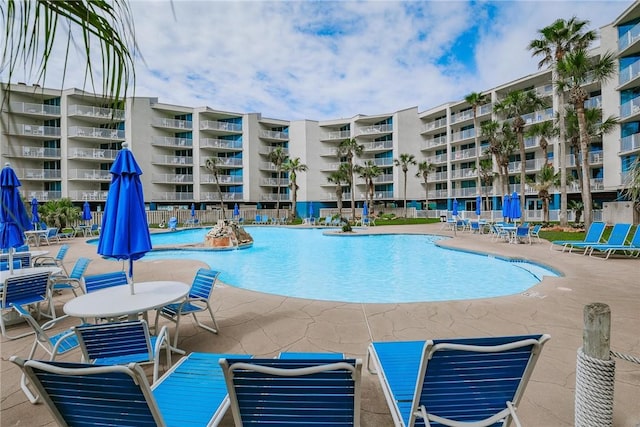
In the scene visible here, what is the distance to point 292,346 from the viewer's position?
13.0 ft

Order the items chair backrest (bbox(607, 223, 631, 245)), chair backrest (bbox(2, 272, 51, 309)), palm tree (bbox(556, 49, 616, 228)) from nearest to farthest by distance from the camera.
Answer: chair backrest (bbox(2, 272, 51, 309))
chair backrest (bbox(607, 223, 631, 245))
palm tree (bbox(556, 49, 616, 228))

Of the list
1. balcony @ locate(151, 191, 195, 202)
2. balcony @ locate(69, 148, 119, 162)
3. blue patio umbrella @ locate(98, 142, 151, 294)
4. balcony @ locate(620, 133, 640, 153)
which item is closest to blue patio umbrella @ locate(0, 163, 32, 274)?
blue patio umbrella @ locate(98, 142, 151, 294)

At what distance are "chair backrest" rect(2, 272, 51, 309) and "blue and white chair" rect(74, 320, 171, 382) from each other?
2972 mm

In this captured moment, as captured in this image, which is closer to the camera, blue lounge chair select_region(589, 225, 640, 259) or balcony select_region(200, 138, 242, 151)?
blue lounge chair select_region(589, 225, 640, 259)

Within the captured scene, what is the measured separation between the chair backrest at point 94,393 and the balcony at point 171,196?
39.7m

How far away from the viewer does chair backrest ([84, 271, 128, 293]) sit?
4.61 m

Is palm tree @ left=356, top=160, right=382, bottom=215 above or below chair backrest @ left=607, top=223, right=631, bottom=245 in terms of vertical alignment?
above

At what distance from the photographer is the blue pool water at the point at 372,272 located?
8.35 metres

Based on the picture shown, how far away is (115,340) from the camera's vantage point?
286 cm

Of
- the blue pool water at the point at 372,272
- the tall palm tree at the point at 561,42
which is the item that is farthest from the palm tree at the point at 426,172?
the blue pool water at the point at 372,272

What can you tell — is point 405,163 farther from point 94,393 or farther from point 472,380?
point 94,393

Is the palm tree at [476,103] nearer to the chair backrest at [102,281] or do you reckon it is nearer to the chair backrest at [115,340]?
the chair backrest at [102,281]

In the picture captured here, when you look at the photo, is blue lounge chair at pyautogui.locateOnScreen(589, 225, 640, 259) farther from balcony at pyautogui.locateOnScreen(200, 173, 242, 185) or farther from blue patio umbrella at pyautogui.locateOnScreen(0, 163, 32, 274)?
balcony at pyautogui.locateOnScreen(200, 173, 242, 185)

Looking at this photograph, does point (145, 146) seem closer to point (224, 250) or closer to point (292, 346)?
point (224, 250)
